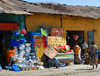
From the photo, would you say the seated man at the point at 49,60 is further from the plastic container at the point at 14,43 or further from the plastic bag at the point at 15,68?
the plastic bag at the point at 15,68

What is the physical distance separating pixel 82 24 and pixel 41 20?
3.63 m

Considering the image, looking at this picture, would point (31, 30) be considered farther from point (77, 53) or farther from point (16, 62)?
point (77, 53)

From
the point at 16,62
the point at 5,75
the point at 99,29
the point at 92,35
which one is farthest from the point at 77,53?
the point at 5,75

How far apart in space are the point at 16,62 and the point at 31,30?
7.95 feet

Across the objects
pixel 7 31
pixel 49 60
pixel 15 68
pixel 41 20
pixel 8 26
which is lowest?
pixel 15 68

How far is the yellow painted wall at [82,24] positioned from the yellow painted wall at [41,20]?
2.03 ft

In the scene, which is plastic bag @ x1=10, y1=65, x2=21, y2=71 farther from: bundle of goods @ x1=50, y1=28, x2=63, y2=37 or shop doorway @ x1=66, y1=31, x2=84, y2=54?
shop doorway @ x1=66, y1=31, x2=84, y2=54

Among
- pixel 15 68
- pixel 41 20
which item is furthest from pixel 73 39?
pixel 15 68

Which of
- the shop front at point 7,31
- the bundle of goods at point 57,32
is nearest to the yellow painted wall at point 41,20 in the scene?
the bundle of goods at point 57,32

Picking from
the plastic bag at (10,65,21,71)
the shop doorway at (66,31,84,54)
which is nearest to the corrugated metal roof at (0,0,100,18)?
the shop doorway at (66,31,84,54)

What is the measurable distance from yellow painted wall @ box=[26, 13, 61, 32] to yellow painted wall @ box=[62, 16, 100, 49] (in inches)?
24.3

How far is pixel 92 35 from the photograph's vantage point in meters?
16.0

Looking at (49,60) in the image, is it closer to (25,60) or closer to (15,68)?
(25,60)

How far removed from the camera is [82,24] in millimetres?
15336
